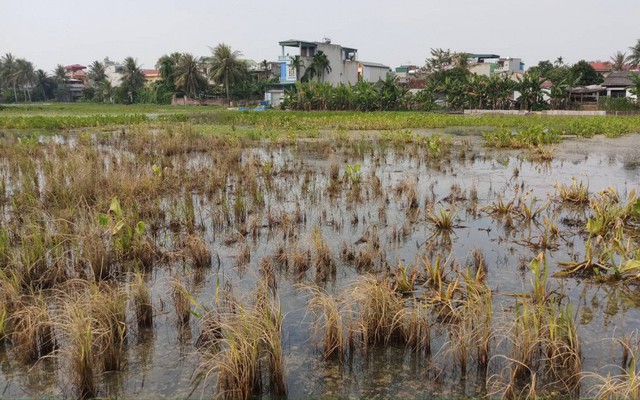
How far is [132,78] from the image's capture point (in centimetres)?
6066

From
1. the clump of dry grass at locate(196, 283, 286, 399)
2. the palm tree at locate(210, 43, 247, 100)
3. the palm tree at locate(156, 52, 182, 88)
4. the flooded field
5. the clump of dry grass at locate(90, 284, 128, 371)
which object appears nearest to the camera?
the clump of dry grass at locate(196, 283, 286, 399)

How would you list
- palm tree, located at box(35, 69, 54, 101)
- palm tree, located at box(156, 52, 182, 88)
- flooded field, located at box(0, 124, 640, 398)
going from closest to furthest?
1. flooded field, located at box(0, 124, 640, 398)
2. palm tree, located at box(156, 52, 182, 88)
3. palm tree, located at box(35, 69, 54, 101)

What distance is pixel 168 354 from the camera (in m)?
3.57

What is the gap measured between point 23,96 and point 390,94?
59.6 metres

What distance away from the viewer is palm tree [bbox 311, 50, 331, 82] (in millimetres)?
50906

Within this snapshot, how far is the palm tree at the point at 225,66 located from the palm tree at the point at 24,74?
35.8 metres

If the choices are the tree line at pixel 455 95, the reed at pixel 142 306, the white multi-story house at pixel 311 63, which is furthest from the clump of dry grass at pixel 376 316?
the white multi-story house at pixel 311 63

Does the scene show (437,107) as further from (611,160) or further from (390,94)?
(611,160)

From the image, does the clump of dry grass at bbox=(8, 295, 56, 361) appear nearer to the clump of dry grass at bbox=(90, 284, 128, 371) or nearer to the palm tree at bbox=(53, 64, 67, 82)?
the clump of dry grass at bbox=(90, 284, 128, 371)

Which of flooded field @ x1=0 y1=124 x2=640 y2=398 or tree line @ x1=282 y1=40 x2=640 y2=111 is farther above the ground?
tree line @ x1=282 y1=40 x2=640 y2=111

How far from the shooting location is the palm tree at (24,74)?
70.4 m

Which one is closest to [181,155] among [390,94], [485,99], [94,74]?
[390,94]

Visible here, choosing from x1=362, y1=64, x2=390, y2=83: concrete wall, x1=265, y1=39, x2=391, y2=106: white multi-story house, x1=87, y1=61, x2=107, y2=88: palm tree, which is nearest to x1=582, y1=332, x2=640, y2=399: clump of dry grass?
x1=265, y1=39, x2=391, y2=106: white multi-story house

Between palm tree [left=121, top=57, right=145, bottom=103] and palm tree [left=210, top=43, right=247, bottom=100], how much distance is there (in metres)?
14.0
